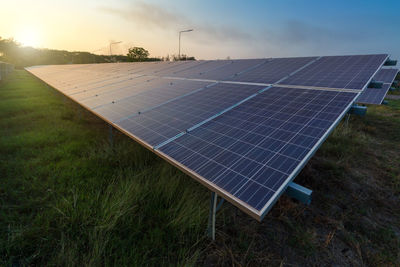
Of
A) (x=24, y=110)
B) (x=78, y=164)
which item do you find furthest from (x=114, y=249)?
(x=24, y=110)

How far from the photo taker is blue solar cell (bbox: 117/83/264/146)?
3738mm

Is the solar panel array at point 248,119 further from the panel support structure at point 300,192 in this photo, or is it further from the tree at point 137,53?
the tree at point 137,53

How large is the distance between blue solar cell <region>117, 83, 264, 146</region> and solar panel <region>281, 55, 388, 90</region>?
4.78ft

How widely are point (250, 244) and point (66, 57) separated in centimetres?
8035

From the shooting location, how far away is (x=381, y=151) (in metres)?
7.27

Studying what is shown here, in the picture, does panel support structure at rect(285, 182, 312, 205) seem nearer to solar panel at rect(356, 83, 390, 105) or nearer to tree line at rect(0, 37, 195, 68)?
solar panel at rect(356, 83, 390, 105)

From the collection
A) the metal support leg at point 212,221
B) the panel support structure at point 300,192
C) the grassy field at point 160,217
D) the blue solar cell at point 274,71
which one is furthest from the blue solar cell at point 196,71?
the panel support structure at point 300,192

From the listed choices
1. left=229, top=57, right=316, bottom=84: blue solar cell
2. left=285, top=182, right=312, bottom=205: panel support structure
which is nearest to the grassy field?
left=285, top=182, right=312, bottom=205: panel support structure

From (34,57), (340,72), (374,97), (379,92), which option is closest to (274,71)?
(340,72)

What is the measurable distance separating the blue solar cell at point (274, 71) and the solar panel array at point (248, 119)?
36 millimetres

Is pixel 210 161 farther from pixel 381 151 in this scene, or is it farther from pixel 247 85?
pixel 381 151

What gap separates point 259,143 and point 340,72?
4.40 m

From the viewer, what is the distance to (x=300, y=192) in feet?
6.74

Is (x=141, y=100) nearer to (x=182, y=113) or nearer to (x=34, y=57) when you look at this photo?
(x=182, y=113)
